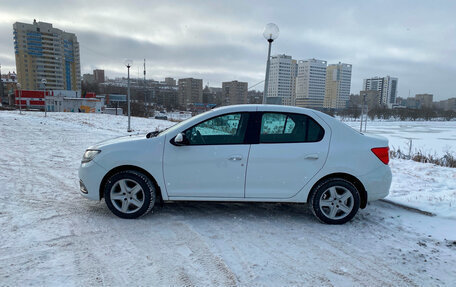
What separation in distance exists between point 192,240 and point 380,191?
272cm

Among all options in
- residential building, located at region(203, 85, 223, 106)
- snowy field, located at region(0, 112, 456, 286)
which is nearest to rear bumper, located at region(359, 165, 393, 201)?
snowy field, located at region(0, 112, 456, 286)

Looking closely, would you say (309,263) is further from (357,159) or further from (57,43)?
(57,43)

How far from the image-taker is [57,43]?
104688 mm

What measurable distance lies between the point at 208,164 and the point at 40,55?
124 m

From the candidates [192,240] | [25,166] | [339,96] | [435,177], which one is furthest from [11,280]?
[339,96]

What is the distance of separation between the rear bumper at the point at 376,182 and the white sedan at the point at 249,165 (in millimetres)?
13

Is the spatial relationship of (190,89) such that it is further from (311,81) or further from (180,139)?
(180,139)

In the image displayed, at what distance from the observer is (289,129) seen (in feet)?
13.1

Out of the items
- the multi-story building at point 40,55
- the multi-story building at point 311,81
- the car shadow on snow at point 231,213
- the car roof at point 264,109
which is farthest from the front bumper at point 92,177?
the multi-story building at point 40,55

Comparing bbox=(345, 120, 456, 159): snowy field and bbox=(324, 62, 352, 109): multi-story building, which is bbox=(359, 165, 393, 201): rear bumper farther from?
bbox=(324, 62, 352, 109): multi-story building

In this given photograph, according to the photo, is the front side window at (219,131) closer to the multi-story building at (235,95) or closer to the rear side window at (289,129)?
the rear side window at (289,129)

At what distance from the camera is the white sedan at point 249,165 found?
3883 millimetres

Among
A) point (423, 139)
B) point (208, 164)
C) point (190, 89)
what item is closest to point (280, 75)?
point (208, 164)

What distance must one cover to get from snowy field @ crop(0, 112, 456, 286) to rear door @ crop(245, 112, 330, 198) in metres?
0.54
